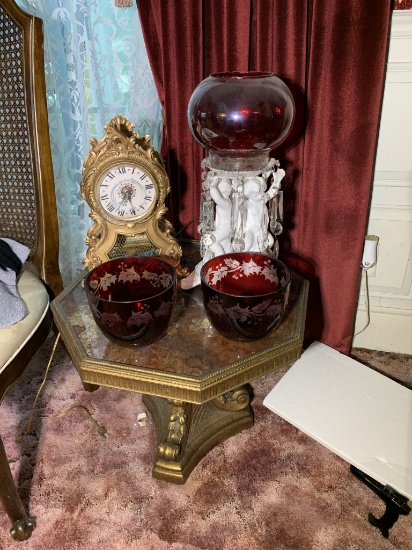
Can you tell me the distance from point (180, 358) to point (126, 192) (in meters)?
0.44

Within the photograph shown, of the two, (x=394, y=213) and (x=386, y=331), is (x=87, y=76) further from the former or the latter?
(x=386, y=331)

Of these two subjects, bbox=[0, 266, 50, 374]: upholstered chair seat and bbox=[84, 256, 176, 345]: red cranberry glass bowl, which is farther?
bbox=[0, 266, 50, 374]: upholstered chair seat

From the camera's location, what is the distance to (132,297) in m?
1.09

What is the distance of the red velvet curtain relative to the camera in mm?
1229

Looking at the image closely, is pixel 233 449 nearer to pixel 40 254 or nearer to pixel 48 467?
pixel 48 467

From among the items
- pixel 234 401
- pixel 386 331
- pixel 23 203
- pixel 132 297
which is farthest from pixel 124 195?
pixel 386 331

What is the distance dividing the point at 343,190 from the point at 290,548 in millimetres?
1003

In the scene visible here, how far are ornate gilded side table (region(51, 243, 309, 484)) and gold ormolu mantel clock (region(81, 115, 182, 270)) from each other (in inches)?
5.4

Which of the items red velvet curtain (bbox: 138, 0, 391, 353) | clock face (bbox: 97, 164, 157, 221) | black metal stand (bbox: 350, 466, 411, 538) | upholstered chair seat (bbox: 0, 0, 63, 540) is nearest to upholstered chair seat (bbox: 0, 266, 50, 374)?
upholstered chair seat (bbox: 0, 0, 63, 540)

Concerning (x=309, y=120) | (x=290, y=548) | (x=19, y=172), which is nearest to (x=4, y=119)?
(x=19, y=172)

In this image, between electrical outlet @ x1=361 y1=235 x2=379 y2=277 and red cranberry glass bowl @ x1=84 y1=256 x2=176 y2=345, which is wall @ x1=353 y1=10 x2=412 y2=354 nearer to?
electrical outlet @ x1=361 y1=235 x2=379 y2=277

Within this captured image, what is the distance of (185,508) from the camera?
3.84 feet

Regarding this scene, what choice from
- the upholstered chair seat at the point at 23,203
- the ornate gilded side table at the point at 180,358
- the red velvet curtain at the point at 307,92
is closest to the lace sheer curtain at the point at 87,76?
the red velvet curtain at the point at 307,92

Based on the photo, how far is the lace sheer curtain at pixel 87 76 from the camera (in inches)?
54.1
